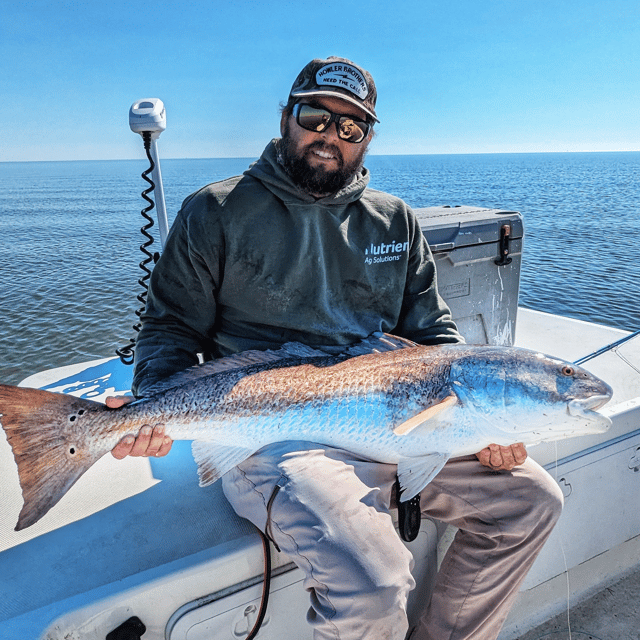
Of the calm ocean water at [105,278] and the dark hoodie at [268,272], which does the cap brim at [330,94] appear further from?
the calm ocean water at [105,278]

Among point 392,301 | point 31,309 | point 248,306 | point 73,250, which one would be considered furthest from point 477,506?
point 73,250

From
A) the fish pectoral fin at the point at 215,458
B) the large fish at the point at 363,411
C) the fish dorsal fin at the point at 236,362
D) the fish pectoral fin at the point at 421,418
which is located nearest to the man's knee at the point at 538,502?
the large fish at the point at 363,411

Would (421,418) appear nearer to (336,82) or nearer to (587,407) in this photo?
(587,407)

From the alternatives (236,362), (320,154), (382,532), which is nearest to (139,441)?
(236,362)

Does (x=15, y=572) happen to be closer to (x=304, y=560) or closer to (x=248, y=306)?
(x=304, y=560)

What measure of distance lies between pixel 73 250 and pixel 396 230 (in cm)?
1845

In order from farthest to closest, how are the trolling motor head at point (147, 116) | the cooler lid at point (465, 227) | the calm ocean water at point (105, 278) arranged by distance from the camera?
the calm ocean water at point (105, 278) < the cooler lid at point (465, 227) < the trolling motor head at point (147, 116)

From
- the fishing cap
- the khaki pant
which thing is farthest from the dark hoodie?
the khaki pant

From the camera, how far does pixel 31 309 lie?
40.2 ft

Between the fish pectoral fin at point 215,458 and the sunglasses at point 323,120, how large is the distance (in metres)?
1.67

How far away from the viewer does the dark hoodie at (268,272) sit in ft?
8.38

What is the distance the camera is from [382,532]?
6.16ft

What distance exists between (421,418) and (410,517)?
487 millimetres

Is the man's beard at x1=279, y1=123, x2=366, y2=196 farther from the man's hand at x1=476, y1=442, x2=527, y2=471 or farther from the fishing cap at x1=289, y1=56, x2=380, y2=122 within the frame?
the man's hand at x1=476, y1=442, x2=527, y2=471
